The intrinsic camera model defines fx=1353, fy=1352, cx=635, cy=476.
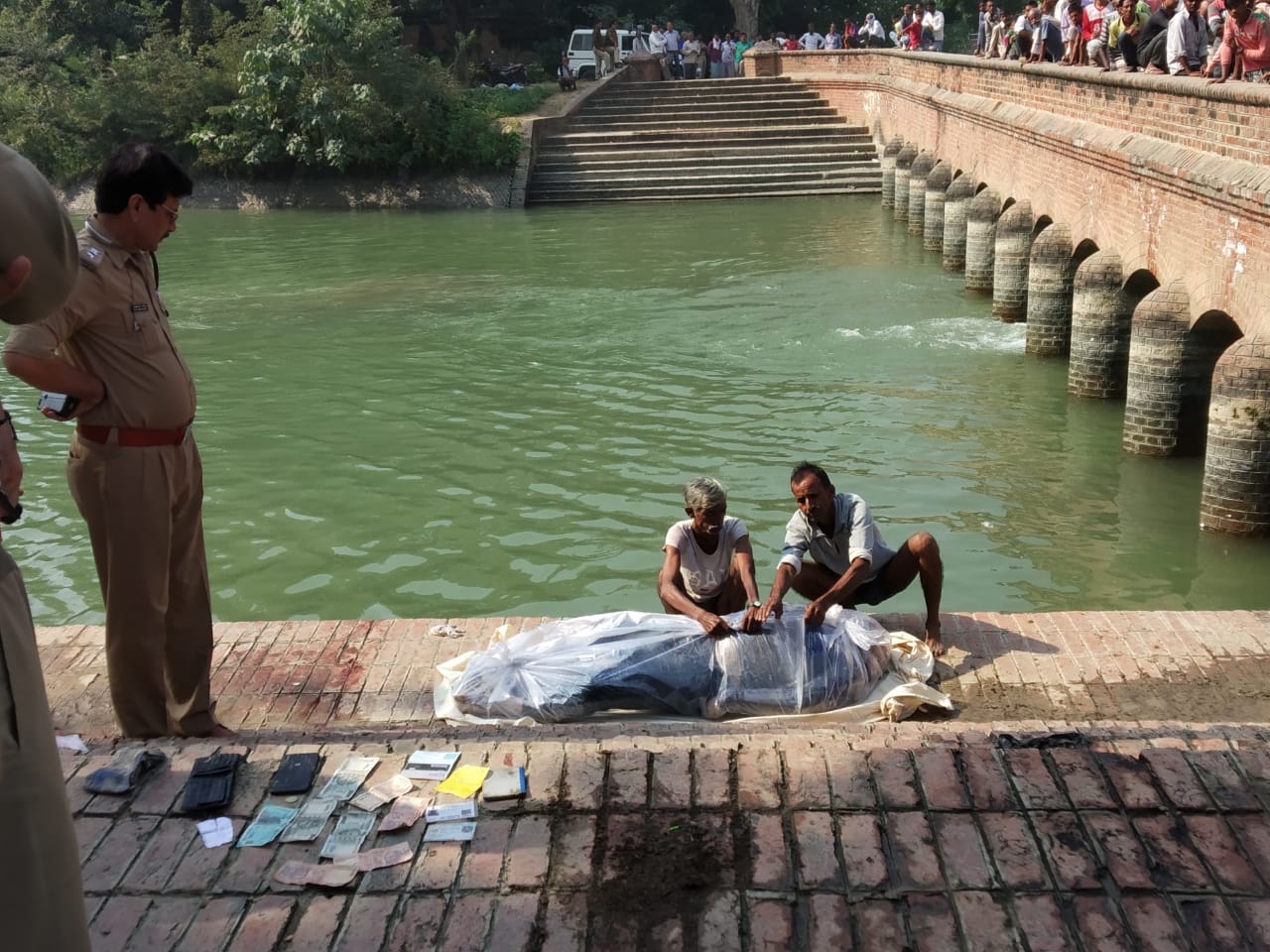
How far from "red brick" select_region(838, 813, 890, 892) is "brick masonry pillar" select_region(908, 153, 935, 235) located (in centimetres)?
1957

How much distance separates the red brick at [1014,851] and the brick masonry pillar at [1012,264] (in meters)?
12.3

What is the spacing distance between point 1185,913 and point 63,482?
9.12 meters

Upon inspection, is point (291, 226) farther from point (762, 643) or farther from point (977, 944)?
point (977, 944)

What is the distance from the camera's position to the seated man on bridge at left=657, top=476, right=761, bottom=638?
5926 mm

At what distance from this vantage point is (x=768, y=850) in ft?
11.6

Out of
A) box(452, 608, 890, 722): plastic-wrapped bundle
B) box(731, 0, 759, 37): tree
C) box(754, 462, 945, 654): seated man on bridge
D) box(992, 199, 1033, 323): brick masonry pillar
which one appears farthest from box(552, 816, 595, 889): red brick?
box(731, 0, 759, 37): tree

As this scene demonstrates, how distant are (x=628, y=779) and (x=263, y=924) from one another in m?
1.07

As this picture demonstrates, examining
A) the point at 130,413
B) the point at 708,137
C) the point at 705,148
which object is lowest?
the point at 705,148

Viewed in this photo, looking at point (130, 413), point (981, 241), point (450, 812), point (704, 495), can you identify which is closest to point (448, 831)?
point (450, 812)

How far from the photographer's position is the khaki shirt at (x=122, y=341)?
4383mm

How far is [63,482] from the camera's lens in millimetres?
10305

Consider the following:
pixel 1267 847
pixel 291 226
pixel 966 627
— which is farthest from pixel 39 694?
pixel 291 226

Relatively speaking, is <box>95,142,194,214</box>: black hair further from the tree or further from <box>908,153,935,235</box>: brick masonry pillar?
the tree

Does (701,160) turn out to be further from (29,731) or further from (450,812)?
(29,731)
